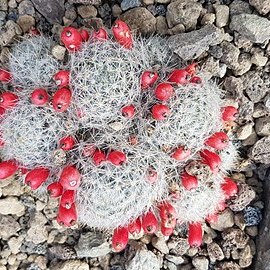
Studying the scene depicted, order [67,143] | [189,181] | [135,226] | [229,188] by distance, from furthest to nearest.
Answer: [229,188], [135,226], [189,181], [67,143]

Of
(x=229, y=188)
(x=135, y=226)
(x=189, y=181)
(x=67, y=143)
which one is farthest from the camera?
(x=229, y=188)

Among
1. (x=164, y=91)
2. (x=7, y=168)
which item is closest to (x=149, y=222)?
(x=164, y=91)

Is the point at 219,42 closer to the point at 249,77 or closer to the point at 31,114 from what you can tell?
the point at 249,77

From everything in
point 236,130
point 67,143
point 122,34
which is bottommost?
point 236,130

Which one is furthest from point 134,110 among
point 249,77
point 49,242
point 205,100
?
point 49,242

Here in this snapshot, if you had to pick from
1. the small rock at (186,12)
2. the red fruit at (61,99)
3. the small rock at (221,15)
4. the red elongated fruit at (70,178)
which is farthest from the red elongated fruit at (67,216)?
the small rock at (221,15)

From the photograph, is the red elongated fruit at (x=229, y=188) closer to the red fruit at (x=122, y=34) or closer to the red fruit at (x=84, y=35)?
the red fruit at (x=122, y=34)

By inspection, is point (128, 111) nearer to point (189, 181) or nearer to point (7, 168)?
point (189, 181)

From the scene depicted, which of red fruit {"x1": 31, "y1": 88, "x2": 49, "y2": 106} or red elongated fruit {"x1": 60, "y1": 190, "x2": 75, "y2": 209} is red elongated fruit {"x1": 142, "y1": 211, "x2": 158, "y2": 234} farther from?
red fruit {"x1": 31, "y1": 88, "x2": 49, "y2": 106}
